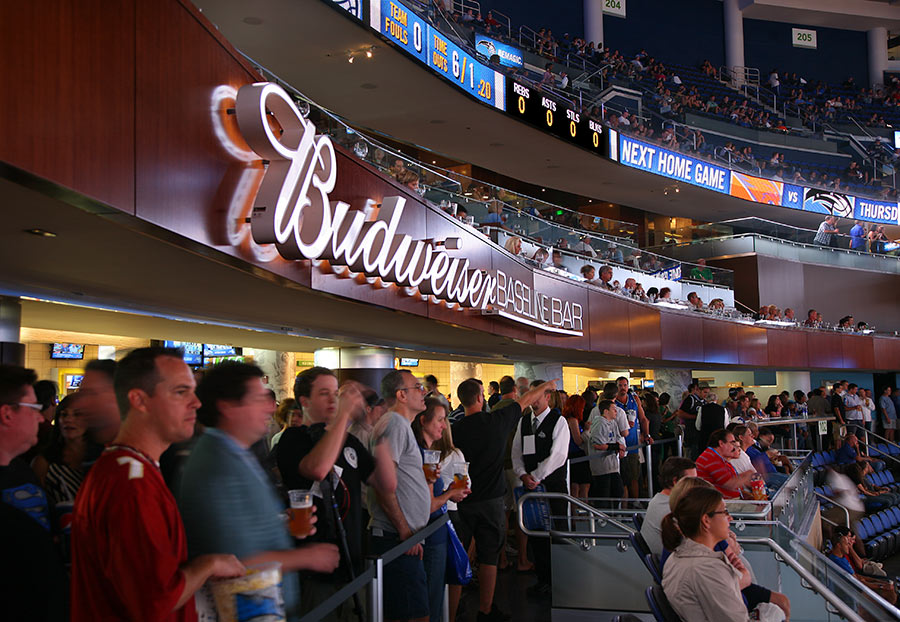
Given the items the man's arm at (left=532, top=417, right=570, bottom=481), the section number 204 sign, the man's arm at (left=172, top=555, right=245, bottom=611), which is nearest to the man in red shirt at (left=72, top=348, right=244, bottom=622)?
the man's arm at (left=172, top=555, right=245, bottom=611)

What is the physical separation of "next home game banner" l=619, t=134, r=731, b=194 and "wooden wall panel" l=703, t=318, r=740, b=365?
4.66m

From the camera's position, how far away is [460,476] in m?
5.29

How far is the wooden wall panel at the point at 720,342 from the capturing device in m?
20.5

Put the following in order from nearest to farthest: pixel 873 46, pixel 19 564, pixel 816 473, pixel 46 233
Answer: pixel 19 564, pixel 46 233, pixel 816 473, pixel 873 46

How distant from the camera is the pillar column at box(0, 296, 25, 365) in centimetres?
534

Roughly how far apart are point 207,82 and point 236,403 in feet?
7.61

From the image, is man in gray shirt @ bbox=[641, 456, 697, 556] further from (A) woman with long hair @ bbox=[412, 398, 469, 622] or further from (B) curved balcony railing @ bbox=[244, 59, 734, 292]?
(B) curved balcony railing @ bbox=[244, 59, 734, 292]

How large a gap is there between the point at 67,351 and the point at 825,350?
813 inches

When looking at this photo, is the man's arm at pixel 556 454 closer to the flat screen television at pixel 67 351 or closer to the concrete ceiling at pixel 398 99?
the concrete ceiling at pixel 398 99

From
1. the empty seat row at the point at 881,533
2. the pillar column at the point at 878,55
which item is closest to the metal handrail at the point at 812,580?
the empty seat row at the point at 881,533

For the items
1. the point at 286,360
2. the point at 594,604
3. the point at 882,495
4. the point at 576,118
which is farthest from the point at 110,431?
the point at 576,118

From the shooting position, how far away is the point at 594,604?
6.63 meters

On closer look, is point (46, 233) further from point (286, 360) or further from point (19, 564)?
point (286, 360)

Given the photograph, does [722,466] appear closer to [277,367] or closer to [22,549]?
[22,549]
